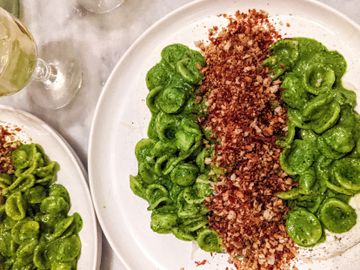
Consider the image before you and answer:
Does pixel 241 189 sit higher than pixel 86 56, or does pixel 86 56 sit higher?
pixel 241 189

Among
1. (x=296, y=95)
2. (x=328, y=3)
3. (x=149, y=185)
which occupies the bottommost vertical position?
(x=149, y=185)

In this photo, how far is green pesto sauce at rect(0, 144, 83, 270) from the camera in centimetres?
211

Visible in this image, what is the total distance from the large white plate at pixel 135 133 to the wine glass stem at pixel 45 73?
343 millimetres

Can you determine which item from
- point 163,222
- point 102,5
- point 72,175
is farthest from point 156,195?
point 102,5

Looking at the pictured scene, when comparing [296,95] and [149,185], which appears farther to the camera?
[149,185]

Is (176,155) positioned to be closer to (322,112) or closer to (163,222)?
(163,222)

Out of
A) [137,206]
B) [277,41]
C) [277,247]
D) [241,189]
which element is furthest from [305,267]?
[277,41]

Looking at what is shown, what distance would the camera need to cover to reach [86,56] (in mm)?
2289

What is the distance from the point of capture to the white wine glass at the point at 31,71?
6.01 feet

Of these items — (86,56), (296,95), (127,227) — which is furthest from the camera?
(86,56)

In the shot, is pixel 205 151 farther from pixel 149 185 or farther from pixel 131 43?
pixel 131 43

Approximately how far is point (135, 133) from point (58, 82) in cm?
49

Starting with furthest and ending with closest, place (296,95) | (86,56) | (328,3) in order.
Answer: (86,56) < (328,3) < (296,95)

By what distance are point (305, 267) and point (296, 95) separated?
2.14 ft
